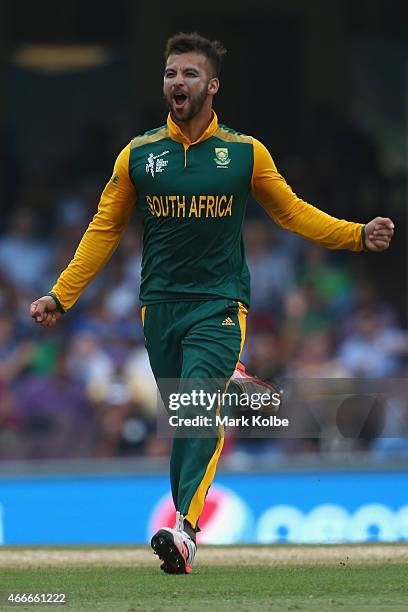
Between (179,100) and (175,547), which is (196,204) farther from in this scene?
(175,547)

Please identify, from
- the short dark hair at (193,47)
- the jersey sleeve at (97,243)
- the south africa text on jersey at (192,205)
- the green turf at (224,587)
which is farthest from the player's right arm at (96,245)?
the green turf at (224,587)

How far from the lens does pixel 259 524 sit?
10055mm

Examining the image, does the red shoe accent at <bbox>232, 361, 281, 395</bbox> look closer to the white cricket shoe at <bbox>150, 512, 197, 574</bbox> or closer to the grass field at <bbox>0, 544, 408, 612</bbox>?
the white cricket shoe at <bbox>150, 512, 197, 574</bbox>

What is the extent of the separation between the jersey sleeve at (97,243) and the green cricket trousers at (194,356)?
0.32m

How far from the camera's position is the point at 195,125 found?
6582 millimetres

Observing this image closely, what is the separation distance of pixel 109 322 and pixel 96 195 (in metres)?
2.08

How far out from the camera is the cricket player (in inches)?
256

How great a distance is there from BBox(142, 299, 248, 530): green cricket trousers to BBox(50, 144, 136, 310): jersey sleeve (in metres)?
0.32

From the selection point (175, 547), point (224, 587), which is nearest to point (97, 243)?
point (175, 547)

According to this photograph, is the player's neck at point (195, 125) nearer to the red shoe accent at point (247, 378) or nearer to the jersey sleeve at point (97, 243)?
the jersey sleeve at point (97, 243)

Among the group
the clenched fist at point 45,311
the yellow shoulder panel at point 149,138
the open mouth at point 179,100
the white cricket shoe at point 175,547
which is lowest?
the white cricket shoe at point 175,547

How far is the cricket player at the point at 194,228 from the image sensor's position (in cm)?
651

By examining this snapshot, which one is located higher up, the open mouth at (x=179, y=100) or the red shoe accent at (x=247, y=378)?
the open mouth at (x=179, y=100)

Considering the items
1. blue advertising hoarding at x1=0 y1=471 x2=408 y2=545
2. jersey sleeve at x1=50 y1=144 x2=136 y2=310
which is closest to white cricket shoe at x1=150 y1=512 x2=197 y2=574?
jersey sleeve at x1=50 y1=144 x2=136 y2=310
